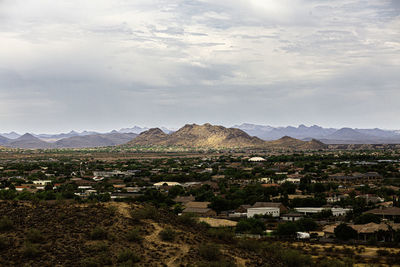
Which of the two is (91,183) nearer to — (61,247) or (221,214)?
(221,214)

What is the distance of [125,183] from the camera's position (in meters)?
100

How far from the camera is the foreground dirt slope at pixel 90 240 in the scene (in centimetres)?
2741

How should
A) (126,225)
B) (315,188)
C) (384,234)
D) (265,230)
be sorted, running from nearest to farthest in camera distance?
(126,225)
(384,234)
(265,230)
(315,188)

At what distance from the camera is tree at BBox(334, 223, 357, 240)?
47688 millimetres

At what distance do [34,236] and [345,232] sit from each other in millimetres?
31126

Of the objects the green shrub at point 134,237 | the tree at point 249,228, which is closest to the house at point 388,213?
the tree at point 249,228

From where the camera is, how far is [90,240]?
1194 inches

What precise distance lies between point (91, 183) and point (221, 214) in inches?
1593

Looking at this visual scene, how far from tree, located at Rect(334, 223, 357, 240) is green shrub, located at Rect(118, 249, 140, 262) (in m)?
26.7

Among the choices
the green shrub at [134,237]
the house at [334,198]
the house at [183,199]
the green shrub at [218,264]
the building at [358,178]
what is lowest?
the house at [183,199]

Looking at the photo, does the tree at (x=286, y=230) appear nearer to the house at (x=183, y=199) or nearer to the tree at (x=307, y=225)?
the tree at (x=307, y=225)

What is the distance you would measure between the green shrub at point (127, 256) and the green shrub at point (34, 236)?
17.8 ft

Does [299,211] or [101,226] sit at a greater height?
[101,226]

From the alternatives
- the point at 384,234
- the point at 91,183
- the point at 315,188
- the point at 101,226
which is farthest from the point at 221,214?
the point at 91,183
